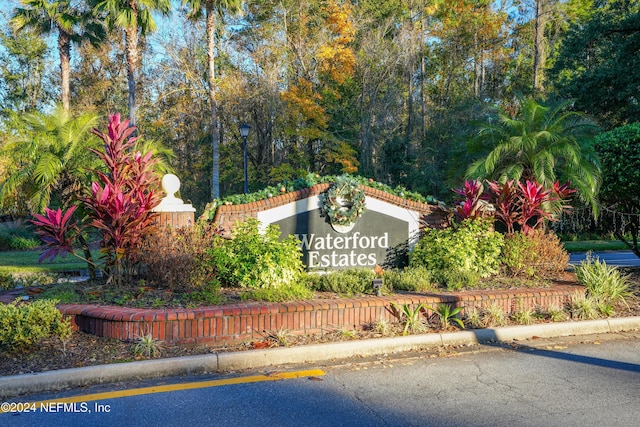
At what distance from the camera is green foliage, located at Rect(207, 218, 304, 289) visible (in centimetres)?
721

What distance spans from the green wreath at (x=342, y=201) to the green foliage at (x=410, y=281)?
4.45ft

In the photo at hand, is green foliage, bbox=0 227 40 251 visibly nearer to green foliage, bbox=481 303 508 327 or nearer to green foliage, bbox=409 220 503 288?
green foliage, bbox=409 220 503 288

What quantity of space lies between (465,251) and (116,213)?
5.38m

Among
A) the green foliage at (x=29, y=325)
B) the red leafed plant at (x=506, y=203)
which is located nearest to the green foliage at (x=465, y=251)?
the red leafed plant at (x=506, y=203)

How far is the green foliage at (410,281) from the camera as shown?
7.49 meters

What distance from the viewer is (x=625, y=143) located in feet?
31.0

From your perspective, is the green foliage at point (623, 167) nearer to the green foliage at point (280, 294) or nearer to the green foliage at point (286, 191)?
the green foliage at point (286, 191)

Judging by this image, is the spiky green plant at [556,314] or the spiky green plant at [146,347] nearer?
the spiky green plant at [146,347]

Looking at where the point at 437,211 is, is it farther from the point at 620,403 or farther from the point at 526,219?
the point at 620,403

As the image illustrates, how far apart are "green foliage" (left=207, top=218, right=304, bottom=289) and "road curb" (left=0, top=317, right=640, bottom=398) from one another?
1.74 metres

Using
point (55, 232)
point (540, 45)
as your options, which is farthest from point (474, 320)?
point (540, 45)

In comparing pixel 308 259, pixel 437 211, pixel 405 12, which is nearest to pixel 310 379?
pixel 308 259

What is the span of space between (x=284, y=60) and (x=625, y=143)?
68.5ft

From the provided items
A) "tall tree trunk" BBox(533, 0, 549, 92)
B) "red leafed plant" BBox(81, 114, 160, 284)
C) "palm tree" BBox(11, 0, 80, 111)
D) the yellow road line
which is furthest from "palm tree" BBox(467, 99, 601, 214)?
"palm tree" BBox(11, 0, 80, 111)
